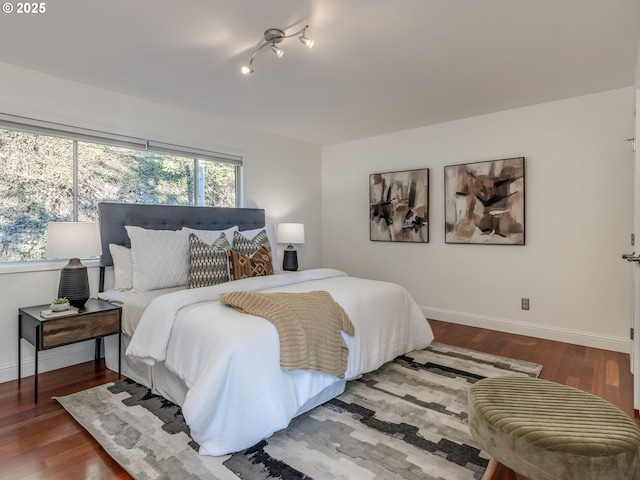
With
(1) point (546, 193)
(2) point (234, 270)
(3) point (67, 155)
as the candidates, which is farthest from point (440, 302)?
(3) point (67, 155)

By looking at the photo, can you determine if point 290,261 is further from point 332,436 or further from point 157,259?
point 332,436

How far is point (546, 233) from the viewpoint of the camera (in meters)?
3.48

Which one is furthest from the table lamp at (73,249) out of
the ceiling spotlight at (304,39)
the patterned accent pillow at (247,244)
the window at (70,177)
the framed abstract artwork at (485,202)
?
the framed abstract artwork at (485,202)

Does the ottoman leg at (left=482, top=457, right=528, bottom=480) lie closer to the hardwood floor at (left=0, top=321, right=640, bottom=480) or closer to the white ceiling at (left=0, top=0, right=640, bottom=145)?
the hardwood floor at (left=0, top=321, right=640, bottom=480)

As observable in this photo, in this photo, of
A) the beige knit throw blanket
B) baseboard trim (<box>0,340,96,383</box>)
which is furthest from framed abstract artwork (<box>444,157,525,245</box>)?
baseboard trim (<box>0,340,96,383</box>)

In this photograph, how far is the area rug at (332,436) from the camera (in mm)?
1620

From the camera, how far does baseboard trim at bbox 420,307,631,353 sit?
3182 mm

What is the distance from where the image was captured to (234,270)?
3053 millimetres

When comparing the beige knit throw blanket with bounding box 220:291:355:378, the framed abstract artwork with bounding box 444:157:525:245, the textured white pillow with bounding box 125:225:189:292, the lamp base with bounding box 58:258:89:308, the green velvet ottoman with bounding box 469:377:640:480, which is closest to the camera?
the green velvet ottoman with bounding box 469:377:640:480

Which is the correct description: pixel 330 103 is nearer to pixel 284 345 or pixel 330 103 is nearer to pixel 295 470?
pixel 284 345

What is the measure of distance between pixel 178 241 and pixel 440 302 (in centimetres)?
296

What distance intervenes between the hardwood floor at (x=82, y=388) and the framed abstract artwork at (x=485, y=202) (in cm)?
102

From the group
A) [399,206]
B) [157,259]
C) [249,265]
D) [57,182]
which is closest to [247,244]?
[249,265]

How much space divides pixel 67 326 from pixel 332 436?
185 cm
